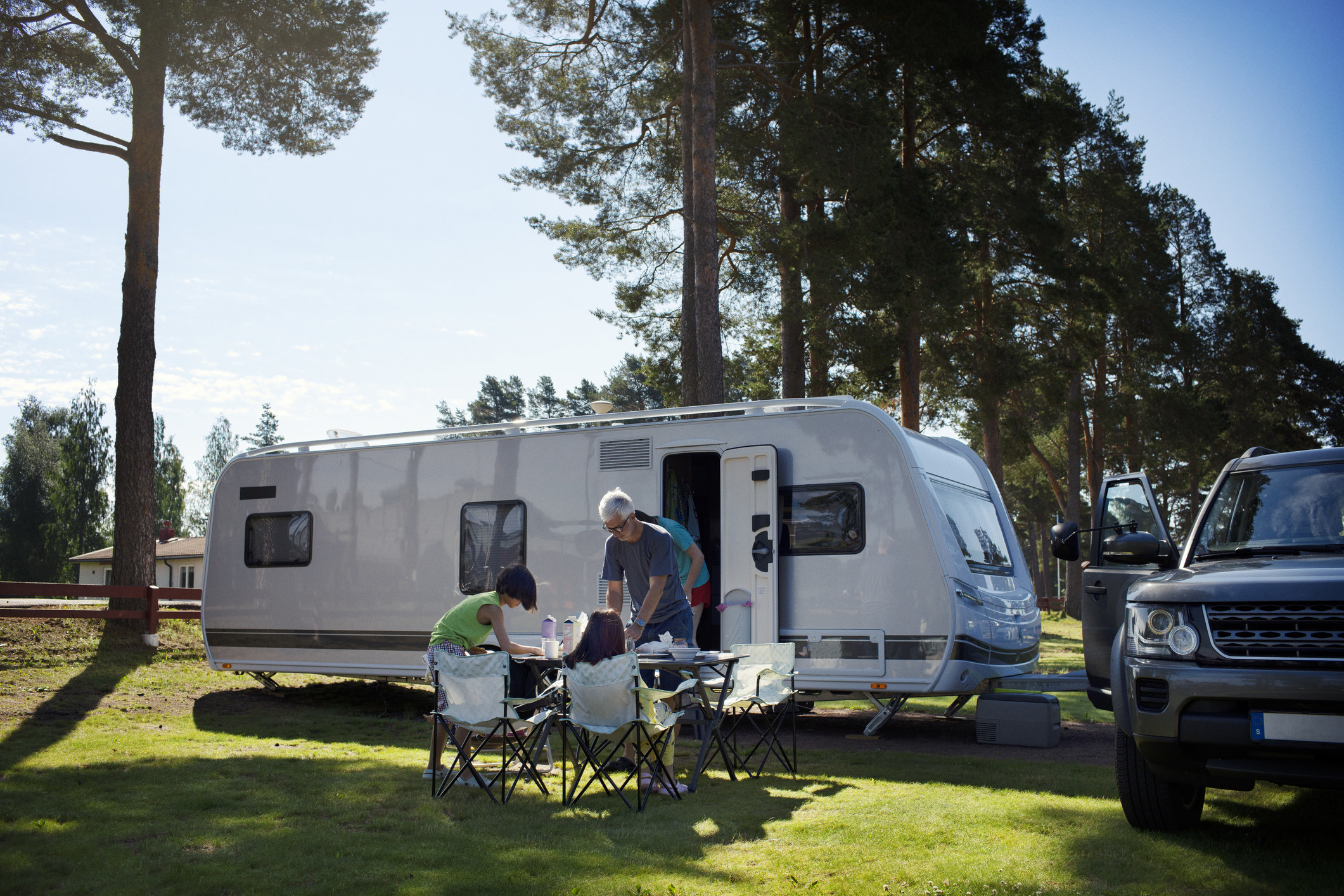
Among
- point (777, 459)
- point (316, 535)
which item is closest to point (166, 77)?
point (316, 535)

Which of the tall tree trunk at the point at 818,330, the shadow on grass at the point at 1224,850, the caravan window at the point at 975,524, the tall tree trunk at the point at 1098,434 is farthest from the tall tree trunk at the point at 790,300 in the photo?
the tall tree trunk at the point at 1098,434

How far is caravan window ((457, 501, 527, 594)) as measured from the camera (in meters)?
8.94

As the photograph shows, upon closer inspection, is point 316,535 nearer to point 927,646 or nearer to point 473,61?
point 927,646

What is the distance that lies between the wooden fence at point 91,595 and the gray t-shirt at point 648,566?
815cm

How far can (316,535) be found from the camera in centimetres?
992

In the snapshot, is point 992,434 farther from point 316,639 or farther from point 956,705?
point 316,639

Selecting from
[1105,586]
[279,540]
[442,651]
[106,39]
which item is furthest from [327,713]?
[106,39]

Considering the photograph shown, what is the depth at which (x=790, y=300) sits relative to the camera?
603 inches

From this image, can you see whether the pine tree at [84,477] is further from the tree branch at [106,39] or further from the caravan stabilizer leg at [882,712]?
the caravan stabilizer leg at [882,712]

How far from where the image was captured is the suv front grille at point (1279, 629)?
3596 millimetres

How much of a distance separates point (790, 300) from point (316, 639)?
8.59 meters

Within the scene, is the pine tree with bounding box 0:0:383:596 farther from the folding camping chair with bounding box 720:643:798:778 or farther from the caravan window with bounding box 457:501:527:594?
the folding camping chair with bounding box 720:643:798:778

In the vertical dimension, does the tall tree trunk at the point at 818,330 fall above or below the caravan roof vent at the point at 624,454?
above

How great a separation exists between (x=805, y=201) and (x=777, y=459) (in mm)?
8266
